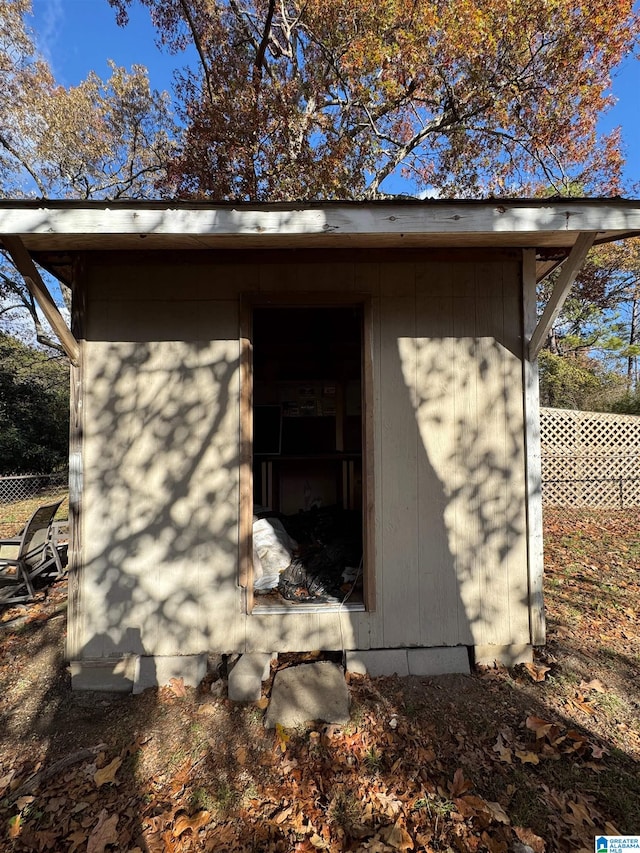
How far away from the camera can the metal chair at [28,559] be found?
3963 mm

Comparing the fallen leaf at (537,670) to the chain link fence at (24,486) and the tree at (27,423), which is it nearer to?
the chain link fence at (24,486)

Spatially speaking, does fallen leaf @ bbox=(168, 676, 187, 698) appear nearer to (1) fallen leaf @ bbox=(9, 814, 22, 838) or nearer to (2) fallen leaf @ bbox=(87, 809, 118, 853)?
(2) fallen leaf @ bbox=(87, 809, 118, 853)

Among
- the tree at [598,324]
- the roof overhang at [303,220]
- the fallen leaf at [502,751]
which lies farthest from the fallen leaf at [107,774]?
the tree at [598,324]

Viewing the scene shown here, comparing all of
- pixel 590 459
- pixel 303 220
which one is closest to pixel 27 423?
pixel 303 220

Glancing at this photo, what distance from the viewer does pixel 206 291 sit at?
2812mm

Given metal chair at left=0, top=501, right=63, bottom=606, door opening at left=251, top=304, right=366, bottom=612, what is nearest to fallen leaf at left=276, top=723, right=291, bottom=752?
door opening at left=251, top=304, right=366, bottom=612

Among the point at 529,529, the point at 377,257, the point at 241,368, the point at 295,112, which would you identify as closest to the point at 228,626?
the point at 241,368

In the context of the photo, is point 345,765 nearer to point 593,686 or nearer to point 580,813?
point 580,813

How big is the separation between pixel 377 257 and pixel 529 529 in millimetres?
2072

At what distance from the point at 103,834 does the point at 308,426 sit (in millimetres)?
3959

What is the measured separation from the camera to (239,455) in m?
2.75

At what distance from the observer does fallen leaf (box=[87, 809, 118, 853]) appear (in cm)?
174

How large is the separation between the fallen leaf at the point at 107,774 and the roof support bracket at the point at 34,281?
2312 mm

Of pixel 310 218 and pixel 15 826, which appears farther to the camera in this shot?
pixel 310 218
